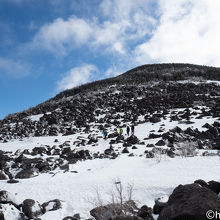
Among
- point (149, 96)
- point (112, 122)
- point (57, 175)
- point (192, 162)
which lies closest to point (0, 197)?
point (57, 175)

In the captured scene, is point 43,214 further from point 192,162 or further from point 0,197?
point 192,162

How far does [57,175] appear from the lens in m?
10.5

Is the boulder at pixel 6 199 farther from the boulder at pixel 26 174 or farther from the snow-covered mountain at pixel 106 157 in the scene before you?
the boulder at pixel 26 174

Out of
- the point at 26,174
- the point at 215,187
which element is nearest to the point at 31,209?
the point at 26,174

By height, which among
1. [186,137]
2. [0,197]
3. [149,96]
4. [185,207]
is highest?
[149,96]

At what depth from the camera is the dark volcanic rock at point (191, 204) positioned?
10.3 feet

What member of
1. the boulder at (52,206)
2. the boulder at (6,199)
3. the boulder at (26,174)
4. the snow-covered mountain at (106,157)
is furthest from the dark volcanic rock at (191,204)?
the boulder at (26,174)

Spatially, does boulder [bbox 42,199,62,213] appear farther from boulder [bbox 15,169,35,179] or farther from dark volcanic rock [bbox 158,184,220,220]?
boulder [bbox 15,169,35,179]

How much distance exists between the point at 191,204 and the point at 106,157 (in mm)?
10749

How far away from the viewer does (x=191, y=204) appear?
11.0ft

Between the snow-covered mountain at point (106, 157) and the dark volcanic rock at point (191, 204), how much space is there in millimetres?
45

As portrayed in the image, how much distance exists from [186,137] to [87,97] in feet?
83.8

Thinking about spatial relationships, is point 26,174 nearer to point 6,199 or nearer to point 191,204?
point 6,199

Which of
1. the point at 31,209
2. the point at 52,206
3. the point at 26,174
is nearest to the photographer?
the point at 31,209
